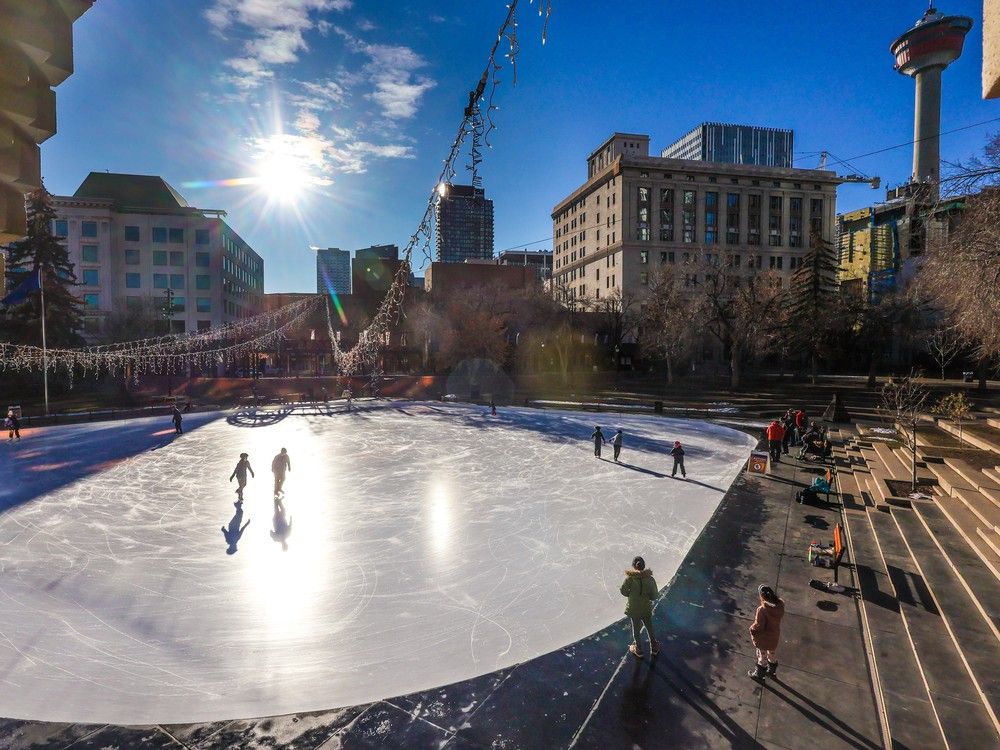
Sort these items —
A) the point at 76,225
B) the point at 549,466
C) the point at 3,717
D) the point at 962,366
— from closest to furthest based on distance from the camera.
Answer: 1. the point at 3,717
2. the point at 549,466
3. the point at 962,366
4. the point at 76,225

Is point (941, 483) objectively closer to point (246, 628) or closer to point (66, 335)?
point (246, 628)

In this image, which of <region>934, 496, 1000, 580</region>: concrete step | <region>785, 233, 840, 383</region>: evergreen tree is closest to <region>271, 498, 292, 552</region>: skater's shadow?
<region>934, 496, 1000, 580</region>: concrete step

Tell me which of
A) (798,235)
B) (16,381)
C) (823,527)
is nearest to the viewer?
(823,527)

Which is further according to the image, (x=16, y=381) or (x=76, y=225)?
(x=76, y=225)

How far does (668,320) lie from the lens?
4141 centimetres

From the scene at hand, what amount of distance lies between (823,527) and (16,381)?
45651mm

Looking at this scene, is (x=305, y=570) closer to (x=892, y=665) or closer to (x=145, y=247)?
(x=892, y=665)

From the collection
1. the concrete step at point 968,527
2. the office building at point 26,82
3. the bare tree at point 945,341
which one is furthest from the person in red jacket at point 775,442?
the office building at point 26,82

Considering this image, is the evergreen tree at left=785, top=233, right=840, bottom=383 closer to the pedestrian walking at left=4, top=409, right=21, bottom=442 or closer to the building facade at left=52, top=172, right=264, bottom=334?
the pedestrian walking at left=4, top=409, right=21, bottom=442

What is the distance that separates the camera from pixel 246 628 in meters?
7.34

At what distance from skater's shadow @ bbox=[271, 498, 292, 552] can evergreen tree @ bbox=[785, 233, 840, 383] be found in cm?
3987

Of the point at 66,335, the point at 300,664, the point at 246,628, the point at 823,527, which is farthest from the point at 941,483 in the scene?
the point at 66,335

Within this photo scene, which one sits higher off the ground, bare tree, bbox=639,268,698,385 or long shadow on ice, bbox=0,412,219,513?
bare tree, bbox=639,268,698,385

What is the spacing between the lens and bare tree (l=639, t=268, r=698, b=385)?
41031 millimetres
